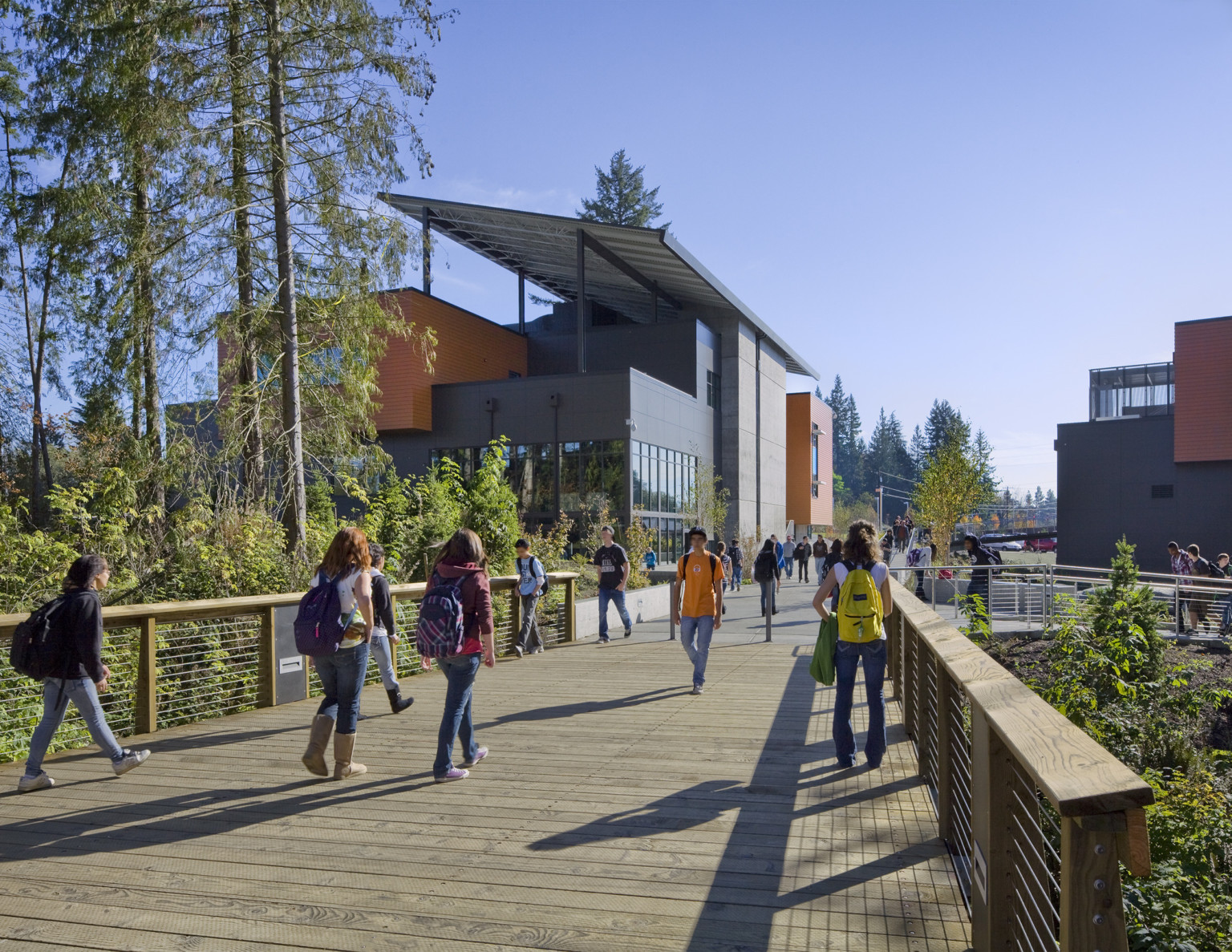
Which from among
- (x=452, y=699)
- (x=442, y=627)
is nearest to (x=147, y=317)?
(x=442, y=627)

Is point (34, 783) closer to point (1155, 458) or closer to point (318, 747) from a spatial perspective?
point (318, 747)

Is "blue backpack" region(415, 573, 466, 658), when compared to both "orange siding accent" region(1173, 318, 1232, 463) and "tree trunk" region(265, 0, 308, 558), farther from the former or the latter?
"orange siding accent" region(1173, 318, 1232, 463)

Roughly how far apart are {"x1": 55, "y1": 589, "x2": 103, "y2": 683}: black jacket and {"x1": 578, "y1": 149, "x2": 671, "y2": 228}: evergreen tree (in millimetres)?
63289

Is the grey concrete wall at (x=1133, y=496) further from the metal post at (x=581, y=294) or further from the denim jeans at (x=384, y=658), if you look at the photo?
the denim jeans at (x=384, y=658)

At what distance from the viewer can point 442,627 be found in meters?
5.92

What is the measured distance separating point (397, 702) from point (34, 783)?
293 cm

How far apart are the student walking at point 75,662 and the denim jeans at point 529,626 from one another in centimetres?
699

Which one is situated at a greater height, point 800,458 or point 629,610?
point 800,458

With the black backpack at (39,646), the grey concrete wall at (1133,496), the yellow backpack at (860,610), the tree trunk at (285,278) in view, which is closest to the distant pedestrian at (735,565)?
the grey concrete wall at (1133,496)

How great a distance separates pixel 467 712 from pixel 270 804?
4.49 feet

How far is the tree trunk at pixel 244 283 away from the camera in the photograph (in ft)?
42.8

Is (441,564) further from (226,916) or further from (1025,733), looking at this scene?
(1025,733)

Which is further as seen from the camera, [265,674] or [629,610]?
[629,610]

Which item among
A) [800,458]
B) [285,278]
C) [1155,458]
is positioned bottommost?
[1155,458]
